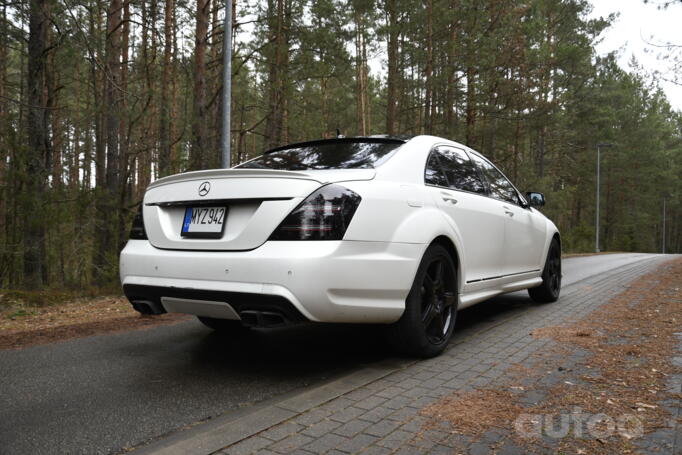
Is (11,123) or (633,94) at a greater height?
(633,94)

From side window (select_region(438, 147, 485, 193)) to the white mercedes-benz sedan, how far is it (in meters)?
0.03

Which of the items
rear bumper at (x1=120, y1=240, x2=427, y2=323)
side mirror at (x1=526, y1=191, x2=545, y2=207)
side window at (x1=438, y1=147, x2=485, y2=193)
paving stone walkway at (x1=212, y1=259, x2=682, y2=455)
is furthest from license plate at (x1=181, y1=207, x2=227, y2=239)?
side mirror at (x1=526, y1=191, x2=545, y2=207)

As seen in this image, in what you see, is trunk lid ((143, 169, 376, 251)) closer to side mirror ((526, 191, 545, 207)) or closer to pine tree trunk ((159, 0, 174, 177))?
side mirror ((526, 191, 545, 207))

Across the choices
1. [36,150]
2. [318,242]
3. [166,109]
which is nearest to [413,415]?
[318,242]

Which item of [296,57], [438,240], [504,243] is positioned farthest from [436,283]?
[296,57]

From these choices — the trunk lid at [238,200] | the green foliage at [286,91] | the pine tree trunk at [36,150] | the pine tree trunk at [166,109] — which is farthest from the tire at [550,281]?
the pine tree trunk at [36,150]

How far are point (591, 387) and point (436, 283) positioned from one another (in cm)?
121

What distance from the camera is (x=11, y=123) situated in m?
8.30

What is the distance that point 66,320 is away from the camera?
217 inches

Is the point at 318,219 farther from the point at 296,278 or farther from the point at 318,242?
the point at 296,278

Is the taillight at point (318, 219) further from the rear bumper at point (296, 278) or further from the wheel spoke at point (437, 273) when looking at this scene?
the wheel spoke at point (437, 273)

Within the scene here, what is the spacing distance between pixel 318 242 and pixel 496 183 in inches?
116

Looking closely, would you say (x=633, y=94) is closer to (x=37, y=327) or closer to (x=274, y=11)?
(x=274, y=11)

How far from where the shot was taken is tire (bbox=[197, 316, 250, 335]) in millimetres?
4500
